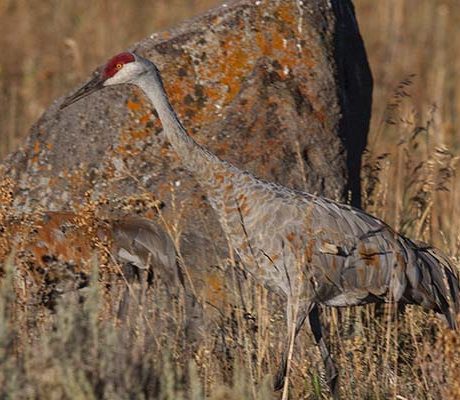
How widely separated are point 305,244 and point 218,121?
112 centimetres

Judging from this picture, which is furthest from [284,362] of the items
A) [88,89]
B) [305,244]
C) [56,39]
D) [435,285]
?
[56,39]

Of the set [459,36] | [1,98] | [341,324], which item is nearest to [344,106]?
[341,324]

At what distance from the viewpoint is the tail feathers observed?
5.35 m

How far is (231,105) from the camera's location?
237 inches

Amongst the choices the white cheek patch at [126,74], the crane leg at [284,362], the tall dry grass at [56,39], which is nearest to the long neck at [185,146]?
the white cheek patch at [126,74]

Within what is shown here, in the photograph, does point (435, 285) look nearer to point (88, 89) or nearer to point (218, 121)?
point (218, 121)

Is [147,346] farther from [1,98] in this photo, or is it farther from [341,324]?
[1,98]

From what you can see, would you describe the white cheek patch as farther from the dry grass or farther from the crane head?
the dry grass

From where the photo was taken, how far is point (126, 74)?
532 centimetres

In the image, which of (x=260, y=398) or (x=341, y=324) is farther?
(x=341, y=324)

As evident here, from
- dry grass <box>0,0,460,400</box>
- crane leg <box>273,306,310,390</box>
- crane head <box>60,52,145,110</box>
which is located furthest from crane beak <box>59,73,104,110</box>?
crane leg <box>273,306,310,390</box>

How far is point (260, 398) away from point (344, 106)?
2.59 meters

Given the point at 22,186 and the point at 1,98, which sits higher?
the point at 1,98

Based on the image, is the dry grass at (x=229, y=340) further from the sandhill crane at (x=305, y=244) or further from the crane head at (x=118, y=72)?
the crane head at (x=118, y=72)
